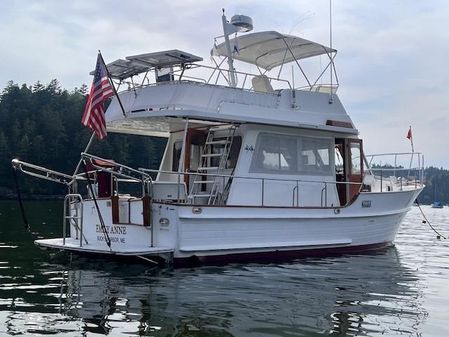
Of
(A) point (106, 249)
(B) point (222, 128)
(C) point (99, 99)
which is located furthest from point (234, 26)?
(A) point (106, 249)

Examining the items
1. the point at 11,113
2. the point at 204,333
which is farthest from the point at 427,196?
the point at 204,333

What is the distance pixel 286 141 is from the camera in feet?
46.0

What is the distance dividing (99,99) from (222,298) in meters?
4.73

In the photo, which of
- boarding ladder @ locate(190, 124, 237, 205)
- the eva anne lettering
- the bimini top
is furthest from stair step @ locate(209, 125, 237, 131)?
the eva anne lettering

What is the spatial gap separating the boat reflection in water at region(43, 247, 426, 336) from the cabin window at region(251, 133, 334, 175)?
252 centimetres

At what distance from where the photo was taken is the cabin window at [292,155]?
13.5 meters

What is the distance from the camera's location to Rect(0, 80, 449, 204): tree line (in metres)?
68.2

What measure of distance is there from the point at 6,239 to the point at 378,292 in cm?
1155

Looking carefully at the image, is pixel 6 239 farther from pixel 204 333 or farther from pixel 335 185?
pixel 204 333

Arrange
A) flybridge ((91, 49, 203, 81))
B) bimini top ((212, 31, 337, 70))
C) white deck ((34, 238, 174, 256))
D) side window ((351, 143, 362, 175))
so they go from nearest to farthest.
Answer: white deck ((34, 238, 174, 256)) < flybridge ((91, 49, 203, 81)) < bimini top ((212, 31, 337, 70)) < side window ((351, 143, 362, 175))

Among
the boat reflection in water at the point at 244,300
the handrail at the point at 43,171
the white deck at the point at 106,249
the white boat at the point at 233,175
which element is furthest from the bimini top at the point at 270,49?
the white deck at the point at 106,249

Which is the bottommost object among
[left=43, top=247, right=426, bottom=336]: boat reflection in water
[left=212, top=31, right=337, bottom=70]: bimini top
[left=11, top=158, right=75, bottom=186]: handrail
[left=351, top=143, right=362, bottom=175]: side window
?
[left=43, top=247, right=426, bottom=336]: boat reflection in water

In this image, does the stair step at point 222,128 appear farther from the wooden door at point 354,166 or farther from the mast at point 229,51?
the wooden door at point 354,166

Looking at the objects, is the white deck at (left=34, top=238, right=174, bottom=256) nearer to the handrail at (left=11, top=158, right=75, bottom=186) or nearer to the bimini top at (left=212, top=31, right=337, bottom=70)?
the handrail at (left=11, top=158, right=75, bottom=186)
